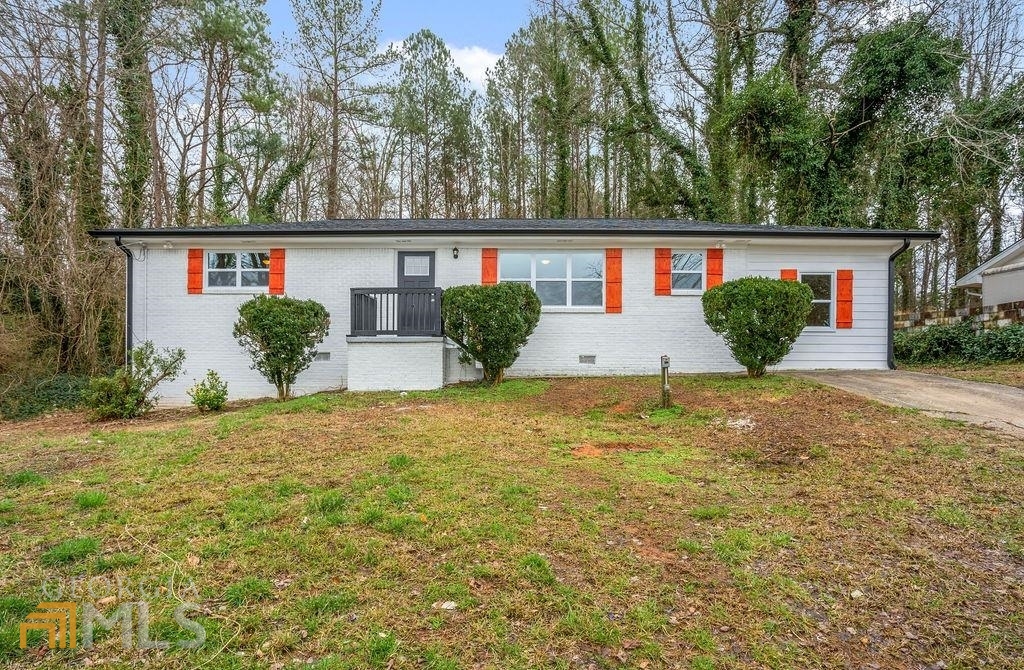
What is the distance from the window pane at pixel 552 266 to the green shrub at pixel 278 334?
4.49m

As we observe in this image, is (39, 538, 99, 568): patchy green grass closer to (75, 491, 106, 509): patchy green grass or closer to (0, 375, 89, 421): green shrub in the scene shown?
(75, 491, 106, 509): patchy green grass

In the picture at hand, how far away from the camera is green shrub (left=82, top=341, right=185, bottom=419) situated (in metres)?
7.02

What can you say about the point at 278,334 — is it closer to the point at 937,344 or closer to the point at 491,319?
the point at 491,319

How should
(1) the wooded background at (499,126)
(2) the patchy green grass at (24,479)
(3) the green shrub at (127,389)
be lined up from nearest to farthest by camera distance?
1. (2) the patchy green grass at (24,479)
2. (3) the green shrub at (127,389)
3. (1) the wooded background at (499,126)

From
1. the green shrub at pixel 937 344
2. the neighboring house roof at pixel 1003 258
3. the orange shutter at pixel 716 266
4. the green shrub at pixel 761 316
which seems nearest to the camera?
the green shrub at pixel 761 316

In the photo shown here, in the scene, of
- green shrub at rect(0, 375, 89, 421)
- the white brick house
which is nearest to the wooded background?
green shrub at rect(0, 375, 89, 421)

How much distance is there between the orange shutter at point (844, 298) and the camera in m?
9.38

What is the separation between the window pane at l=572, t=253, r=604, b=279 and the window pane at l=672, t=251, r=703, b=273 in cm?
153

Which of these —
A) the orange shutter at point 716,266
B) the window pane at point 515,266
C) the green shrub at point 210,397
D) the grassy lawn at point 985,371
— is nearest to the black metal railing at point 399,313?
the window pane at point 515,266

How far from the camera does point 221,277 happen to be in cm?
945

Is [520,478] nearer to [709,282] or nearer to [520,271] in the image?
[520,271]

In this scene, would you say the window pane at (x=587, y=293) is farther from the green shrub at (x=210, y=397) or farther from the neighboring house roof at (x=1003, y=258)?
the neighboring house roof at (x=1003, y=258)

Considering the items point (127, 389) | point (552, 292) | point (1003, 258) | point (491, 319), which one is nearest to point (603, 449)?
point (491, 319)

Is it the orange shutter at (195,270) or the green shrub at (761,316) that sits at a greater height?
the orange shutter at (195,270)
